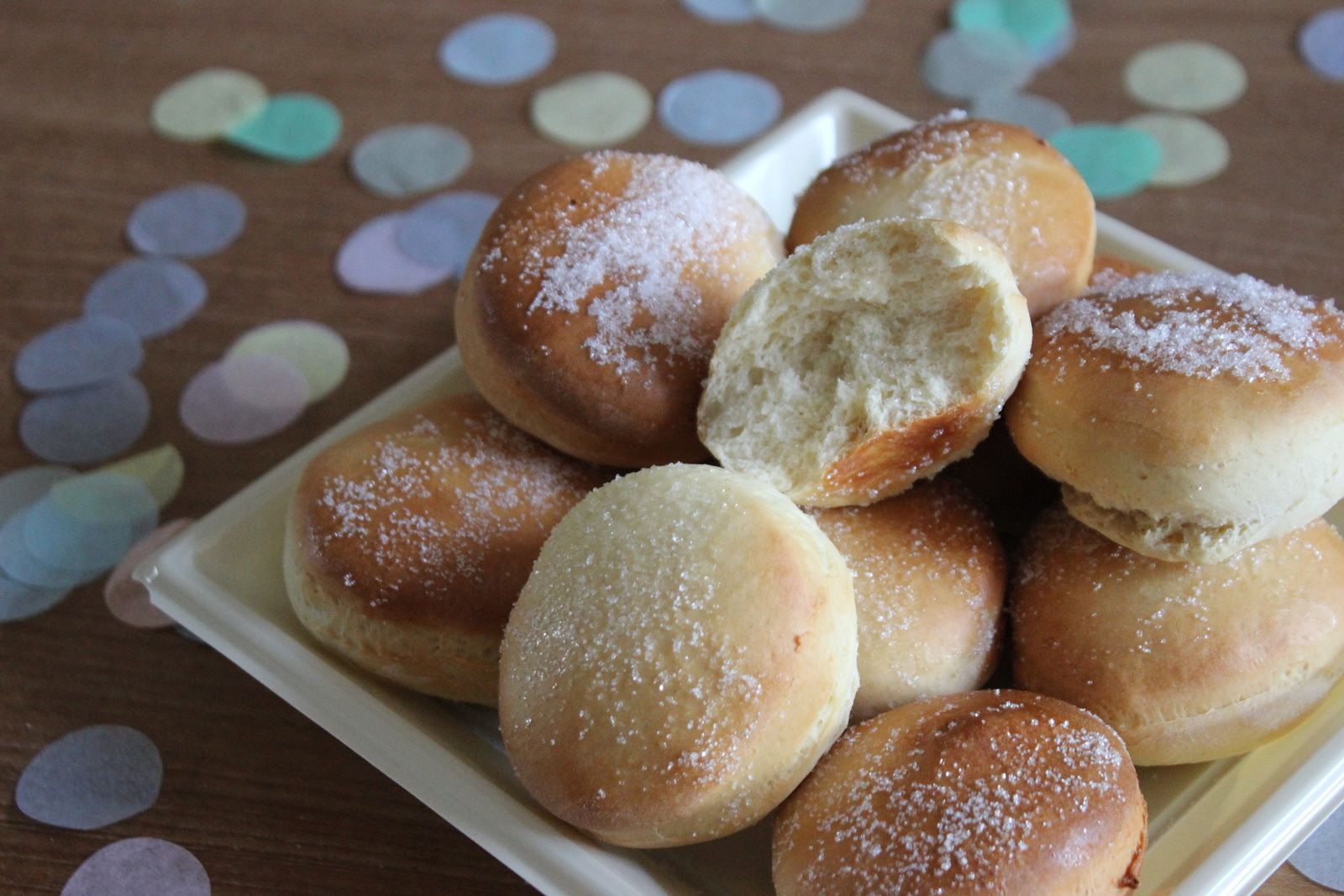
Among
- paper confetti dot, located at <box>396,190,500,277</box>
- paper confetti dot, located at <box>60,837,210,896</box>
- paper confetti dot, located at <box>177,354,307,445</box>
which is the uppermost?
paper confetti dot, located at <box>396,190,500,277</box>

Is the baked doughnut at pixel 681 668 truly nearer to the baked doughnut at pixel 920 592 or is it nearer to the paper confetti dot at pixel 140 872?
the baked doughnut at pixel 920 592

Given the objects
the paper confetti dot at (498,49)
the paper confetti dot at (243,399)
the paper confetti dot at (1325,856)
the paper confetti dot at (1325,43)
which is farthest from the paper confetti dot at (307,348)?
the paper confetti dot at (1325,43)

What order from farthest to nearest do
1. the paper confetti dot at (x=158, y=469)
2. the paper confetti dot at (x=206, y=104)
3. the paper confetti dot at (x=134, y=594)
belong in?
the paper confetti dot at (x=206, y=104) < the paper confetti dot at (x=158, y=469) < the paper confetti dot at (x=134, y=594)

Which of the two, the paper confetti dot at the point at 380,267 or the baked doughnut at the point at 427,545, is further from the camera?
the paper confetti dot at the point at 380,267

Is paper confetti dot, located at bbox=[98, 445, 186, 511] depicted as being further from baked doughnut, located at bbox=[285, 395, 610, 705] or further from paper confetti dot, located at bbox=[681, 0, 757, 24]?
paper confetti dot, located at bbox=[681, 0, 757, 24]

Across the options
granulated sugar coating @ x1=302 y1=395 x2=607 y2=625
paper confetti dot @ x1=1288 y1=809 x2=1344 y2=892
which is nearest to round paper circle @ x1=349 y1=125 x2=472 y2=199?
granulated sugar coating @ x1=302 y1=395 x2=607 y2=625

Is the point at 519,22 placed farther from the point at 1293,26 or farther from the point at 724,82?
the point at 1293,26

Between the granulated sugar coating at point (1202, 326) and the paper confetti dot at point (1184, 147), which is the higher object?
the granulated sugar coating at point (1202, 326)
